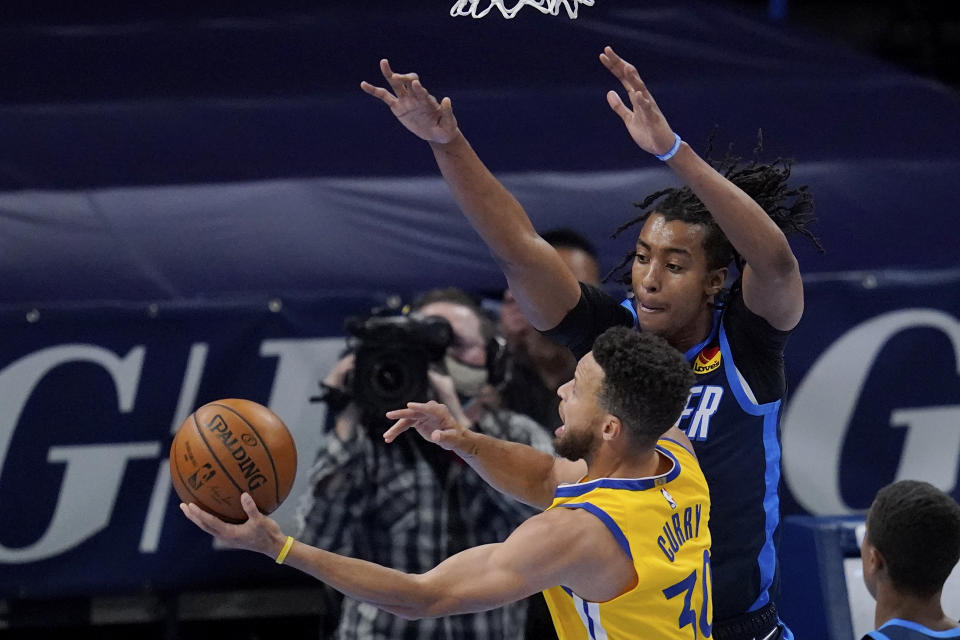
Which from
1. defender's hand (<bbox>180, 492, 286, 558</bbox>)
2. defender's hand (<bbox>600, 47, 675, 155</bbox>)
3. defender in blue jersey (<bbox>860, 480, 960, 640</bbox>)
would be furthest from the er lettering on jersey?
defender's hand (<bbox>180, 492, 286, 558</bbox>)

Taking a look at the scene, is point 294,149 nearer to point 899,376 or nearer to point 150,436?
point 150,436

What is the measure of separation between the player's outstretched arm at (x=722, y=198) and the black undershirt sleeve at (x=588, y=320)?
0.45 m

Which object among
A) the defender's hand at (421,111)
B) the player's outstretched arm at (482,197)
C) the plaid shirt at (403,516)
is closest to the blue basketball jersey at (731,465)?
the player's outstretched arm at (482,197)

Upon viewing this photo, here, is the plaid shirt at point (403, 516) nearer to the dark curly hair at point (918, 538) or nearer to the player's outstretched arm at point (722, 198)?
the dark curly hair at point (918, 538)

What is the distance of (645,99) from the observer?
135 inches

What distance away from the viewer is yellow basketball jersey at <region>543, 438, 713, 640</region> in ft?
10.9

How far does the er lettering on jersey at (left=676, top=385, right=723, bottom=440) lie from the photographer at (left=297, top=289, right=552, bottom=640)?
4.23ft

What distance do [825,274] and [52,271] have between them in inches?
128

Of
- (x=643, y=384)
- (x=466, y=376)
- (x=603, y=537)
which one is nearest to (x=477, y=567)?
(x=603, y=537)

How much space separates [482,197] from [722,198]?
623mm

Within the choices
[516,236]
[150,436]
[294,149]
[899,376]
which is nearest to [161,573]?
[150,436]

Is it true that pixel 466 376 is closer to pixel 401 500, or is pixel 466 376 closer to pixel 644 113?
pixel 401 500

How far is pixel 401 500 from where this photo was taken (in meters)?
5.02

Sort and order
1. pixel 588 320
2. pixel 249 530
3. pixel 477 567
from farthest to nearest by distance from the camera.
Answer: pixel 588 320 → pixel 477 567 → pixel 249 530
